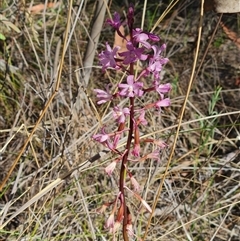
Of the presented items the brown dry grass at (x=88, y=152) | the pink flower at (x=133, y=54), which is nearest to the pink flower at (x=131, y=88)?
the pink flower at (x=133, y=54)

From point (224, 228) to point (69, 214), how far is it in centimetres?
56

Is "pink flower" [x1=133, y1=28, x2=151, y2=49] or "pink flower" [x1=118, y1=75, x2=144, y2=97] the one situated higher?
"pink flower" [x1=133, y1=28, x2=151, y2=49]

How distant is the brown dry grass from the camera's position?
1.81 metres

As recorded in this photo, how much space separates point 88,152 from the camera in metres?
2.06

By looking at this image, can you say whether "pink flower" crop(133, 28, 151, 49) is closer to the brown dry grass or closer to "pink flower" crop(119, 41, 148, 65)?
"pink flower" crop(119, 41, 148, 65)

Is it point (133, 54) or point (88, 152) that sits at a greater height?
point (133, 54)

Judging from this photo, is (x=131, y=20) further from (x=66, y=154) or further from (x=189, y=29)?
(x=189, y=29)

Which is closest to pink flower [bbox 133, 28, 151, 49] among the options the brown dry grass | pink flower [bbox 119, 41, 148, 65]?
pink flower [bbox 119, 41, 148, 65]

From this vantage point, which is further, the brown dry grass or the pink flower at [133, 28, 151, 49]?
the brown dry grass

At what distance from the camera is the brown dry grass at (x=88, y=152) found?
1.81 meters

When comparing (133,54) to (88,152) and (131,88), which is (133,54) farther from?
(88,152)

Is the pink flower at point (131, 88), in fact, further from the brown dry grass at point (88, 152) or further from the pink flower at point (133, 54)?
the brown dry grass at point (88, 152)

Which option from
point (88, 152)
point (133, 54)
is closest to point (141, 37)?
point (133, 54)

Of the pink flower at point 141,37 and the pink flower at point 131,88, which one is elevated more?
the pink flower at point 141,37
